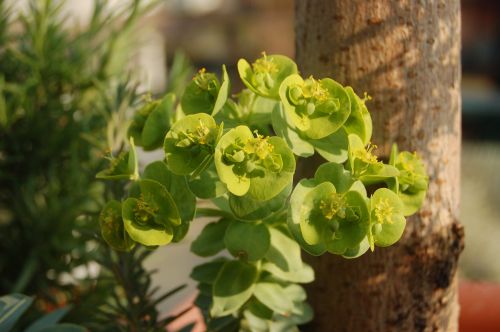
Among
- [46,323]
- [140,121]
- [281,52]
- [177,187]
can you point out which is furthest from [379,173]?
[281,52]

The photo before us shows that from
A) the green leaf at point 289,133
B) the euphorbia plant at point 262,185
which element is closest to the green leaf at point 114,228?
the euphorbia plant at point 262,185

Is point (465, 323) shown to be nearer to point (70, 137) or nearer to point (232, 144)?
point (232, 144)

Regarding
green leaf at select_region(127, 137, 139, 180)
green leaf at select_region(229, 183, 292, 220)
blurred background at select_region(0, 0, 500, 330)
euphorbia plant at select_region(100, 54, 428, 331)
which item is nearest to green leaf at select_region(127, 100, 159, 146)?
euphorbia plant at select_region(100, 54, 428, 331)

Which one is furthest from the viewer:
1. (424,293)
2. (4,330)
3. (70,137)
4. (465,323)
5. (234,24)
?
(234,24)

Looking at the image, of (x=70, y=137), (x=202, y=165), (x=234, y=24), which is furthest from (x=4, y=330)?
(x=234, y=24)

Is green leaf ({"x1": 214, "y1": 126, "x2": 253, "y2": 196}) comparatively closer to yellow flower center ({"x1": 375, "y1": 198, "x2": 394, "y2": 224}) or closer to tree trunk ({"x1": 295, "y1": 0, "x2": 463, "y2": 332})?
yellow flower center ({"x1": 375, "y1": 198, "x2": 394, "y2": 224})
